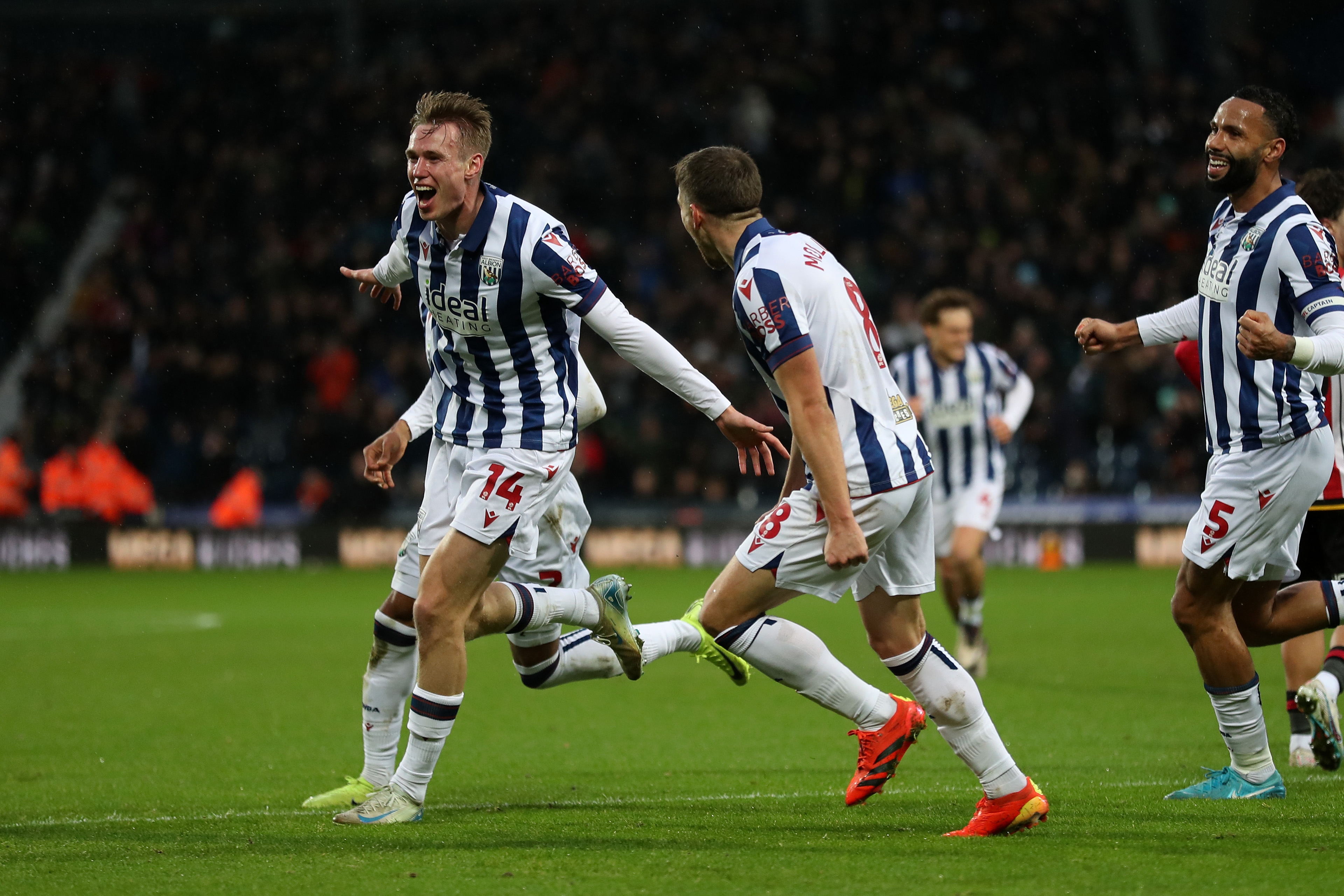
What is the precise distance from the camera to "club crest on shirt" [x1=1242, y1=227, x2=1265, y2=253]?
17.3 ft

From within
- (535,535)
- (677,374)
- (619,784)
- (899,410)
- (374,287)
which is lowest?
(619,784)

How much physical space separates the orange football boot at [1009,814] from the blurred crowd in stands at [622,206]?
14233 millimetres

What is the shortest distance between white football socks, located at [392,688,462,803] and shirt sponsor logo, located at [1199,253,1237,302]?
294 centimetres

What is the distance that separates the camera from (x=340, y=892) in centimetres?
417

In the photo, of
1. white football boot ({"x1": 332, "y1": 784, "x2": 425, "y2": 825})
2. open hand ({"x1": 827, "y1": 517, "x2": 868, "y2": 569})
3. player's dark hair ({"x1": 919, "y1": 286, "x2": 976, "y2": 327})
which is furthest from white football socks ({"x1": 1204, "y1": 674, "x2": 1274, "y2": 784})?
player's dark hair ({"x1": 919, "y1": 286, "x2": 976, "y2": 327})

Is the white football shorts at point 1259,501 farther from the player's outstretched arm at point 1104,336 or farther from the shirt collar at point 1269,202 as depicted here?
the shirt collar at point 1269,202

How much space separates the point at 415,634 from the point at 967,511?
205 inches

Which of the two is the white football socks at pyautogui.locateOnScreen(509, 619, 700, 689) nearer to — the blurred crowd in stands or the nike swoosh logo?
the nike swoosh logo

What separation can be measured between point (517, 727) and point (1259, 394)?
4.15 m

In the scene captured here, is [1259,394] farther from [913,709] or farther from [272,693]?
[272,693]

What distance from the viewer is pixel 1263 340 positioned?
4.79 m

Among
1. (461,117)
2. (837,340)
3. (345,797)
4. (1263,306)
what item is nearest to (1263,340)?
(1263,306)

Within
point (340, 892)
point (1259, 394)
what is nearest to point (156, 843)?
point (340, 892)

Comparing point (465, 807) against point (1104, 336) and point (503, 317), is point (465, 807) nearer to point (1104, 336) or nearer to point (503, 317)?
point (503, 317)
